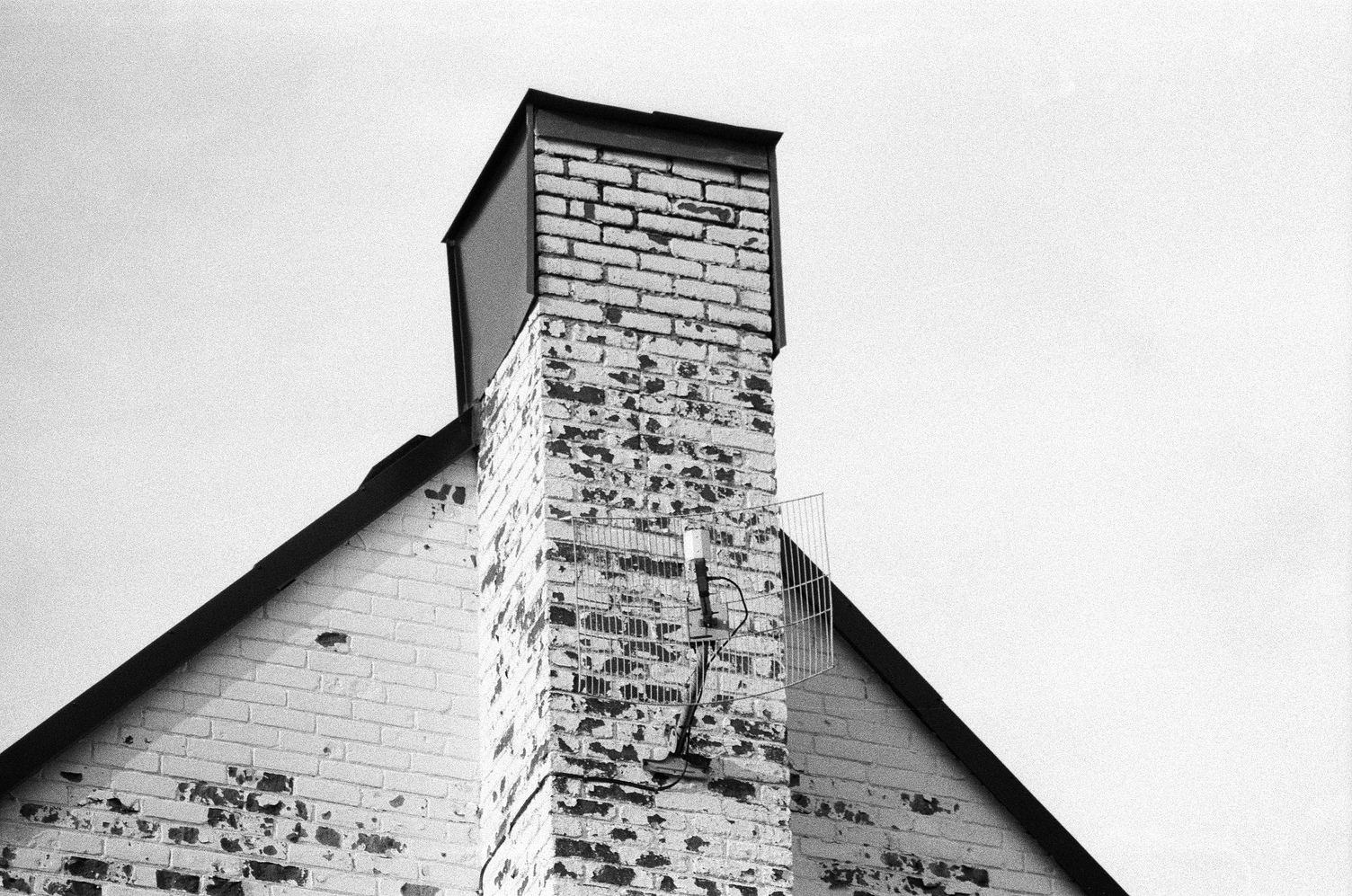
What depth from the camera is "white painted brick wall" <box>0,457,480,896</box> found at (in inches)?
258

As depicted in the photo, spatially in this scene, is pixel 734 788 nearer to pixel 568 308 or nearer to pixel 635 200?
pixel 568 308

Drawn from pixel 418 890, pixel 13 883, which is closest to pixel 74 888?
pixel 13 883

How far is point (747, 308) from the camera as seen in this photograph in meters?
7.28

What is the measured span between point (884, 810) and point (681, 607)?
1408 millimetres

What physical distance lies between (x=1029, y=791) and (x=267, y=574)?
287cm

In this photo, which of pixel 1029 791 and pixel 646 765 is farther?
pixel 1029 791

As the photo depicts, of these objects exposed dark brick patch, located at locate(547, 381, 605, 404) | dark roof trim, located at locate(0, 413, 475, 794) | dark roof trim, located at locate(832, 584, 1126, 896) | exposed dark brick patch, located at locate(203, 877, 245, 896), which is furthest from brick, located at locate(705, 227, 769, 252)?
exposed dark brick patch, located at locate(203, 877, 245, 896)

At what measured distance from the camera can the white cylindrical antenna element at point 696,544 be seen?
6.37 m

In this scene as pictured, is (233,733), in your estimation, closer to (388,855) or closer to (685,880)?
(388,855)

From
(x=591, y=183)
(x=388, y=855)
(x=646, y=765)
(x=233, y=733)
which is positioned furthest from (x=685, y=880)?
(x=591, y=183)

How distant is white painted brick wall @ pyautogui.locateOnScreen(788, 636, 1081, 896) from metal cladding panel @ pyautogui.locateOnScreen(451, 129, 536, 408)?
1638mm

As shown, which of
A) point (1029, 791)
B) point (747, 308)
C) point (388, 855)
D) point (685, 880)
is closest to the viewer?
point (685, 880)

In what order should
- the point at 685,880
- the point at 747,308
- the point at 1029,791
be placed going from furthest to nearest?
the point at 1029,791 → the point at 747,308 → the point at 685,880

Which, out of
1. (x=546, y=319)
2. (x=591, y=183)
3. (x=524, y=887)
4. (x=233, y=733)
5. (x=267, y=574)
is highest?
(x=591, y=183)
